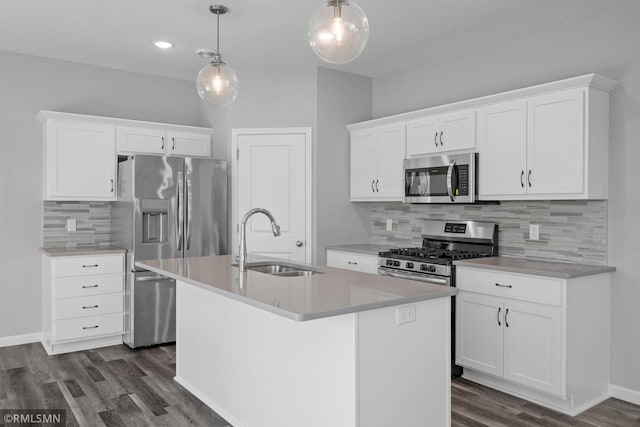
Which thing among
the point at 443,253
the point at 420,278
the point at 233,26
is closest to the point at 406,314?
the point at 420,278

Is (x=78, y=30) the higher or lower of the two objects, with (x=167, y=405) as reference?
higher

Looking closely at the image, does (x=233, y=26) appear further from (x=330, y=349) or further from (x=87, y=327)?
(x=87, y=327)

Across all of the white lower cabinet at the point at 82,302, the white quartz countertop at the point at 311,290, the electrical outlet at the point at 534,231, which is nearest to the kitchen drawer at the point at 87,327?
the white lower cabinet at the point at 82,302

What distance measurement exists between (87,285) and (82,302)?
6.1 inches

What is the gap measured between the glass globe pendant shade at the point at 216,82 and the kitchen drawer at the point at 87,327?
8.29 feet

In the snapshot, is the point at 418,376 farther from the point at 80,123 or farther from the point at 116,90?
the point at 116,90

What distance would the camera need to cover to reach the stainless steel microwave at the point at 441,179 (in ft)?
12.8

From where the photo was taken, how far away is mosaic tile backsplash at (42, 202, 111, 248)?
4652mm

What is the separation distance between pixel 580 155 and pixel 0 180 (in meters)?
4.80

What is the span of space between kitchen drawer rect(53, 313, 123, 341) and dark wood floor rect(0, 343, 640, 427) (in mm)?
220

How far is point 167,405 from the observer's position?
10.4 feet

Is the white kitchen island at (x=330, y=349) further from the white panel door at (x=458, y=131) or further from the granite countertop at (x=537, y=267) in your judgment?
the white panel door at (x=458, y=131)

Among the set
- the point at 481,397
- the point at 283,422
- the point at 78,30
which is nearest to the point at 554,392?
the point at 481,397

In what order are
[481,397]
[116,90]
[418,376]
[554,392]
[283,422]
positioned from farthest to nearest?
1. [116,90]
2. [481,397]
3. [554,392]
4. [283,422]
5. [418,376]
